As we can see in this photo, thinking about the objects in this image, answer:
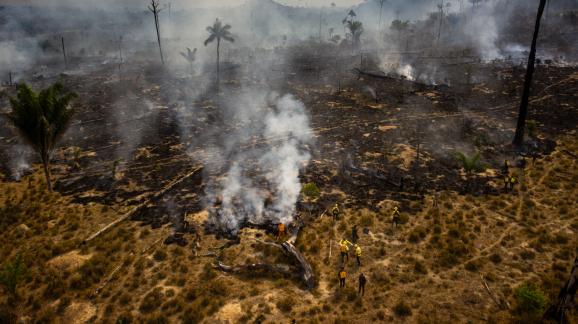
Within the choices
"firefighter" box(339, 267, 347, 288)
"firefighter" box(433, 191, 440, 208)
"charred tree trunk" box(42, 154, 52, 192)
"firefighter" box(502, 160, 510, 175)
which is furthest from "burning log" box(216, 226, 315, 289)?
"firefighter" box(502, 160, 510, 175)

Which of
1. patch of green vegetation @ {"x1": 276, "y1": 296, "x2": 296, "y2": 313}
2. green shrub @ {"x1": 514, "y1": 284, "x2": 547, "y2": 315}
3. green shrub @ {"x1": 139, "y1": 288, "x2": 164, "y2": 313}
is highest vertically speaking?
green shrub @ {"x1": 514, "y1": 284, "x2": 547, "y2": 315}

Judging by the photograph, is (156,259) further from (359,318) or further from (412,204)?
(412,204)

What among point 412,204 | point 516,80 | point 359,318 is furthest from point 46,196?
point 516,80

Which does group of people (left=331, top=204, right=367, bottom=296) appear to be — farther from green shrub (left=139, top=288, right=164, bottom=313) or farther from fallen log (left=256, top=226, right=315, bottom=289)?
green shrub (left=139, top=288, right=164, bottom=313)

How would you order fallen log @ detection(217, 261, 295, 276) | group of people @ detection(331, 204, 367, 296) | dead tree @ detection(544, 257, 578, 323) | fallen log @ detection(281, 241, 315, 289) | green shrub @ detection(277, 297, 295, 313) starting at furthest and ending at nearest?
fallen log @ detection(217, 261, 295, 276), fallen log @ detection(281, 241, 315, 289), group of people @ detection(331, 204, 367, 296), green shrub @ detection(277, 297, 295, 313), dead tree @ detection(544, 257, 578, 323)

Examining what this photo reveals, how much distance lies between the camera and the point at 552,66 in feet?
173

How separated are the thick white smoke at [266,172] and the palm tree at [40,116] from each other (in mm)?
11180

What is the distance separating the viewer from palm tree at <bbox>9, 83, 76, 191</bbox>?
2216cm

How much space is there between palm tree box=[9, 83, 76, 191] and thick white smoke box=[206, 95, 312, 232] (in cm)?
1118

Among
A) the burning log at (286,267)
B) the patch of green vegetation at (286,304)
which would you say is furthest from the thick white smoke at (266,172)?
the patch of green vegetation at (286,304)

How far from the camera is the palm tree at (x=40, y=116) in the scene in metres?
22.2

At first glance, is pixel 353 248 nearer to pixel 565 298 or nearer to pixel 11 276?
pixel 565 298

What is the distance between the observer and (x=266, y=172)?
26.9 metres

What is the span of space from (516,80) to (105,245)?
52562mm
